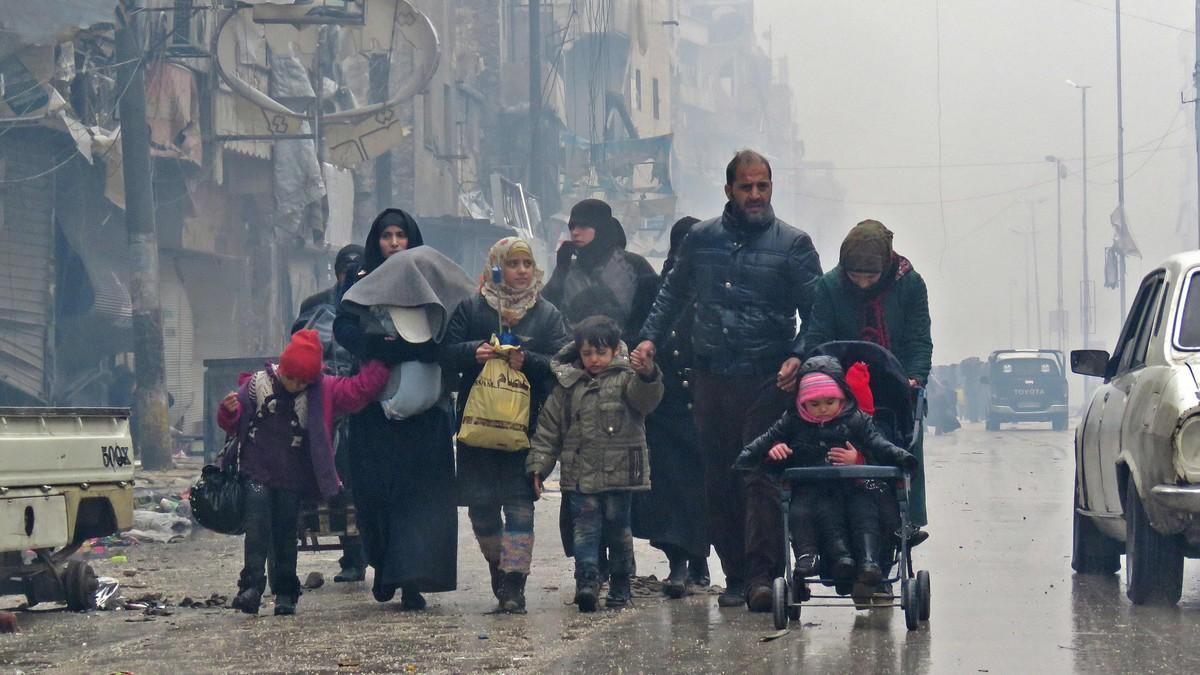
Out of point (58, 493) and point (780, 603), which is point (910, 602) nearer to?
point (780, 603)

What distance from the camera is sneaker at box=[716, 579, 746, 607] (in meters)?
8.42

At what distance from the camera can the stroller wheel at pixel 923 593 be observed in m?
7.16

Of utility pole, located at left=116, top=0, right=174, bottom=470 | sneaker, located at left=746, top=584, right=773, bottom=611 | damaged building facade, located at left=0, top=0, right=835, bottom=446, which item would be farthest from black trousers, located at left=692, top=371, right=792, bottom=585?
utility pole, located at left=116, top=0, right=174, bottom=470

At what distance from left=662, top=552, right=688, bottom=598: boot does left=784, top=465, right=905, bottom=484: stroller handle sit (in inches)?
68.0

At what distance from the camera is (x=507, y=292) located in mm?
8734

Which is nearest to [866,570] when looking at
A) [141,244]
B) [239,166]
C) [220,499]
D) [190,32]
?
[220,499]

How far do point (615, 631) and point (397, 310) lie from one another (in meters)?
2.09

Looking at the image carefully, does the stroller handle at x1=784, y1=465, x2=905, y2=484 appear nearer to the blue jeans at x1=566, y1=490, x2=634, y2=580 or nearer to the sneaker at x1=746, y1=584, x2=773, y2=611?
the sneaker at x1=746, y1=584, x2=773, y2=611

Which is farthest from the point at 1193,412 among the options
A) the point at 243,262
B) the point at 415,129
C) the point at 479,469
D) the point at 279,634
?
the point at 415,129

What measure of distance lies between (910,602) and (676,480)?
7.79 feet

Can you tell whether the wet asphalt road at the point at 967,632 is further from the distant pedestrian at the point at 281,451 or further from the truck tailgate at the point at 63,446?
the truck tailgate at the point at 63,446

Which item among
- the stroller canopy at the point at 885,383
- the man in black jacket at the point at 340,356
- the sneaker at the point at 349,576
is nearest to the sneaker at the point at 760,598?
the stroller canopy at the point at 885,383

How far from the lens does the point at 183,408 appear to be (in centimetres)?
2742

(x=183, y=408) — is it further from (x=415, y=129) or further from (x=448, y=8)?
(x=448, y=8)
